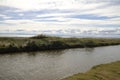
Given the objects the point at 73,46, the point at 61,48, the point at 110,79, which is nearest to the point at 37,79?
the point at 110,79

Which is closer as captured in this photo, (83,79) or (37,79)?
(83,79)

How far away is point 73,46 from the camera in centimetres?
9219

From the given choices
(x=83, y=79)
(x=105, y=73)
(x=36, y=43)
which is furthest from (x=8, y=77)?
(x=36, y=43)

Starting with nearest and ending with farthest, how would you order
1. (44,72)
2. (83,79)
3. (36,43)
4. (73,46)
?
1. (83,79)
2. (44,72)
3. (36,43)
4. (73,46)

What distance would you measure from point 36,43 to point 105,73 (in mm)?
49525

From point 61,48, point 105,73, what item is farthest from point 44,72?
point 61,48

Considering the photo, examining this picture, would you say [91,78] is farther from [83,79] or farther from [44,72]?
[44,72]

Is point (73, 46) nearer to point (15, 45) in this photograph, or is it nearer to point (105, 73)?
point (15, 45)

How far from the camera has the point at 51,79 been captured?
34.1m

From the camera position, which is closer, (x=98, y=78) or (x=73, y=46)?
(x=98, y=78)

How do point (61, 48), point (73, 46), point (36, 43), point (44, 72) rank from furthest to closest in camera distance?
point (73, 46)
point (61, 48)
point (36, 43)
point (44, 72)

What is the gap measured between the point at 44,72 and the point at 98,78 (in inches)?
498

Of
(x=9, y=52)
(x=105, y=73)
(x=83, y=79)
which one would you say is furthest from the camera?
(x=9, y=52)

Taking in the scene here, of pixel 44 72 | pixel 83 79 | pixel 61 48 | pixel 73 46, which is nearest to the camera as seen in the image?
pixel 83 79
